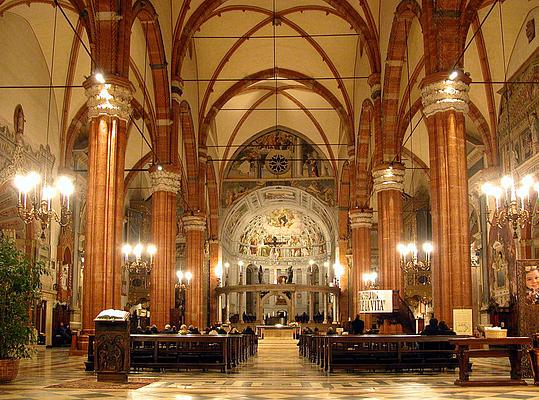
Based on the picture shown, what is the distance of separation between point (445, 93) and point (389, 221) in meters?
7.73

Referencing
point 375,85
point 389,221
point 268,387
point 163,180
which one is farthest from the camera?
point 375,85

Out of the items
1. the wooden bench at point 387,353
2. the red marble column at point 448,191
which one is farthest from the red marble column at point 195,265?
the red marble column at point 448,191

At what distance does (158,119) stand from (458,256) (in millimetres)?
12005

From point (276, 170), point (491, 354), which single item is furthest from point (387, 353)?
point (276, 170)

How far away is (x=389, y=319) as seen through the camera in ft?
60.0

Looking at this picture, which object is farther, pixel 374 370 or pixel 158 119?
pixel 158 119

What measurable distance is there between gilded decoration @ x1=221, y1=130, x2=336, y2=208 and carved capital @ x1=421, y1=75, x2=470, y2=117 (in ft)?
80.2

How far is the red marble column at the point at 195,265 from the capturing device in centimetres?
2808

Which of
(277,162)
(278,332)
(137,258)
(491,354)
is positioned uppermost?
(277,162)

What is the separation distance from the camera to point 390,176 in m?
21.7

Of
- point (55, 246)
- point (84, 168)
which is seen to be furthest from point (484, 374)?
point (84, 168)

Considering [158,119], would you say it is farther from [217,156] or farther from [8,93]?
[217,156]

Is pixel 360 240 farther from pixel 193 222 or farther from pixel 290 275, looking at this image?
pixel 290 275

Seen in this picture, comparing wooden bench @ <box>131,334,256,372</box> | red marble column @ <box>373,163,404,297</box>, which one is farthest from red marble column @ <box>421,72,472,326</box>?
red marble column @ <box>373,163,404,297</box>
